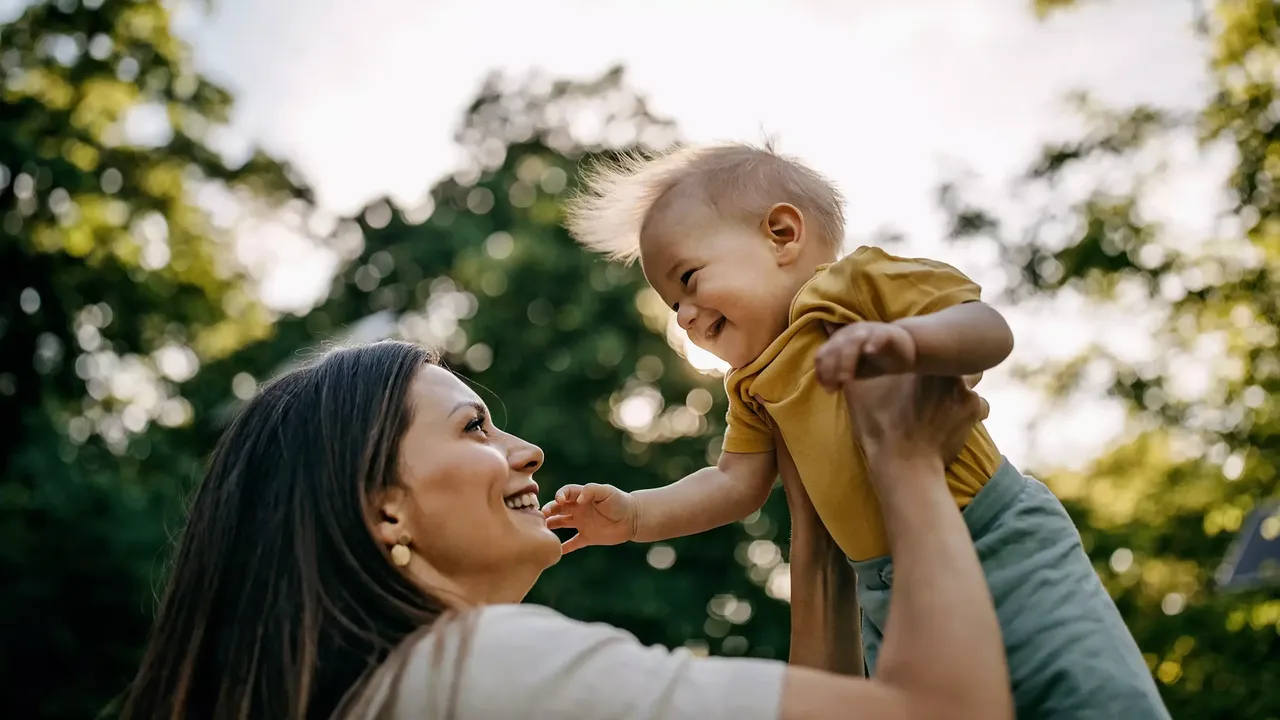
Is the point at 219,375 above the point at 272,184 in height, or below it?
below

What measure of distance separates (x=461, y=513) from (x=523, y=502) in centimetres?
13

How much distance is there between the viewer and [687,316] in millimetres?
2406

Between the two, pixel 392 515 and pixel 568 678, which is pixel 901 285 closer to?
pixel 568 678

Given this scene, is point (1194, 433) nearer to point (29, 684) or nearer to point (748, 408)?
point (748, 408)

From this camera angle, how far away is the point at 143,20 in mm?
16438

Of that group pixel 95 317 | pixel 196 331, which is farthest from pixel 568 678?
pixel 196 331

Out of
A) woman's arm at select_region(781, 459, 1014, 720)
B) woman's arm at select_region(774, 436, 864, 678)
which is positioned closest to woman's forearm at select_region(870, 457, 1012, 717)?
woman's arm at select_region(781, 459, 1014, 720)

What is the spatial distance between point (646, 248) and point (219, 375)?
15.4 metres

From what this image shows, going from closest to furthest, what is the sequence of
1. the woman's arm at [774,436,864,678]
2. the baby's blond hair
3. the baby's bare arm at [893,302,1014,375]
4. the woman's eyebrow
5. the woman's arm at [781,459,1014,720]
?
the woman's arm at [781,459,1014,720] → the baby's bare arm at [893,302,1014,375] → the woman's eyebrow → the woman's arm at [774,436,864,678] → the baby's blond hair

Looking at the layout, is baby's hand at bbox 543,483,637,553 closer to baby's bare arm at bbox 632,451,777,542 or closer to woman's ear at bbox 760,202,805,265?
baby's bare arm at bbox 632,451,777,542

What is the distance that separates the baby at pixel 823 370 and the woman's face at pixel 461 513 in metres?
0.29

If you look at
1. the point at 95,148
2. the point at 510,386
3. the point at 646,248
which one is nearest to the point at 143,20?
the point at 95,148

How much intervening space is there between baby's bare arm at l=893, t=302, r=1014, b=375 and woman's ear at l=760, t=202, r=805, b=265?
0.69 m

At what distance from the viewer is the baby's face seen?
2.30 metres
